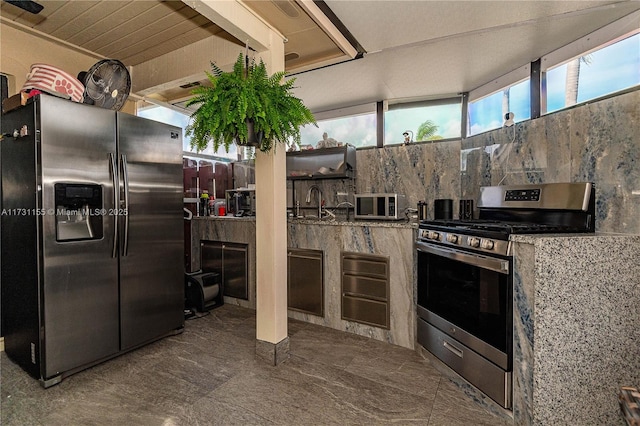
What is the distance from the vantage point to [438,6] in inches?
85.4

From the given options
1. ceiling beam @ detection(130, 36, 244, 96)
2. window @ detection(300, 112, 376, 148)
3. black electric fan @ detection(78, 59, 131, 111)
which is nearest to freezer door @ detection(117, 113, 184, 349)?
black electric fan @ detection(78, 59, 131, 111)

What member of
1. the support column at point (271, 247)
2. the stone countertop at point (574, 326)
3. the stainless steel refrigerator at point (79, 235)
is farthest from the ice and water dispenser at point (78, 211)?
the stone countertop at point (574, 326)

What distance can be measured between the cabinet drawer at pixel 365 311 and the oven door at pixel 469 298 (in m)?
0.37

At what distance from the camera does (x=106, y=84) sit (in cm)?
245

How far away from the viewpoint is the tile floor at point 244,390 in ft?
5.71

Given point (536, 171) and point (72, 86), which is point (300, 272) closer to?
point (536, 171)

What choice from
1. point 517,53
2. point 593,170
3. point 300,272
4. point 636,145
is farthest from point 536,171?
point 300,272

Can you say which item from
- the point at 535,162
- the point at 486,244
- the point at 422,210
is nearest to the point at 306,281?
the point at 422,210

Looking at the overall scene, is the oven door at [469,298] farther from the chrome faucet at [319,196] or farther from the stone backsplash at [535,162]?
the chrome faucet at [319,196]

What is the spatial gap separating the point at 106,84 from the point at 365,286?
282cm

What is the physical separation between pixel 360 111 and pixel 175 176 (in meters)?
2.53

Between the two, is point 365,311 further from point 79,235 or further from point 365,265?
point 79,235

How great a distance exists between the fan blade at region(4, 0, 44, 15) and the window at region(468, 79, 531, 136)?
3.89 metres

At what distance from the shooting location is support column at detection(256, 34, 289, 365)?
7.66ft
